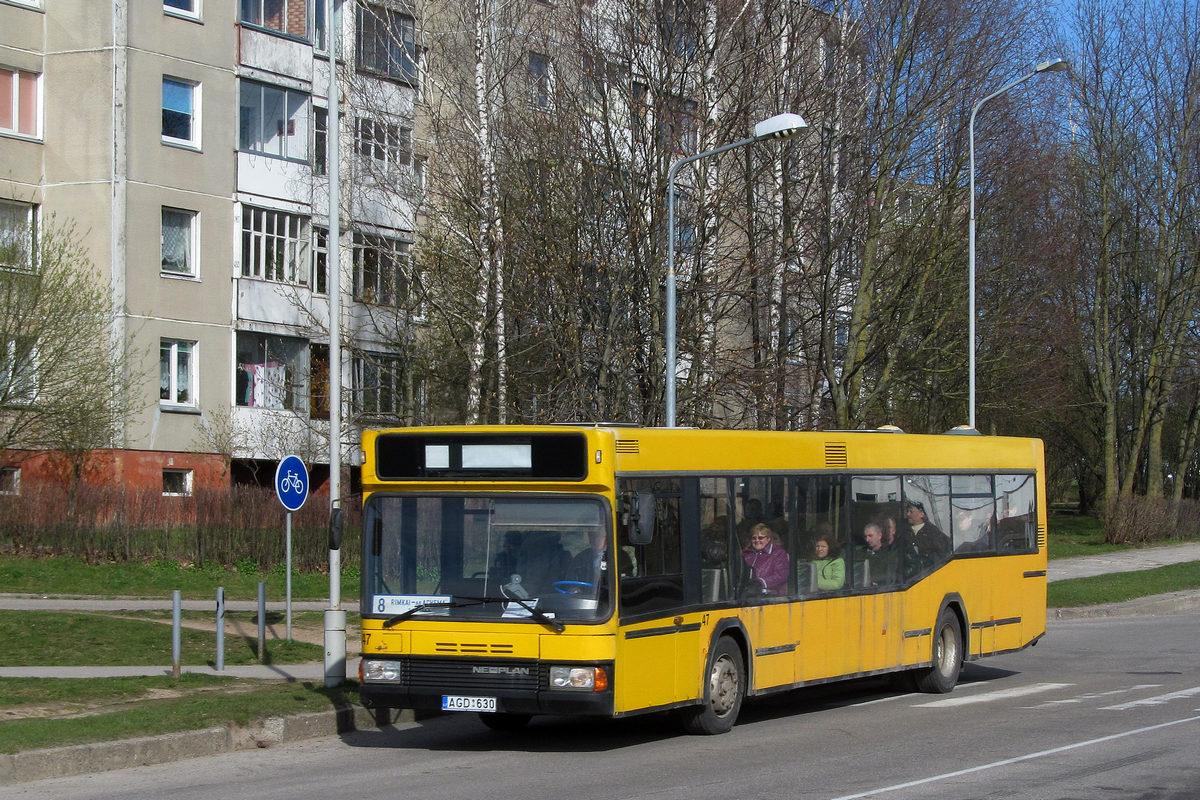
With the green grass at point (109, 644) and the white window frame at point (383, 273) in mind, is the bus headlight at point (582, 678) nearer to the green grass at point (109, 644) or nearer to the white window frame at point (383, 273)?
the green grass at point (109, 644)

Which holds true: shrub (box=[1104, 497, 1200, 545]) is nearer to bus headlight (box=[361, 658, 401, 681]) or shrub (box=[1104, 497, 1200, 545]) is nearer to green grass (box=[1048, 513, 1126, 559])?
green grass (box=[1048, 513, 1126, 559])

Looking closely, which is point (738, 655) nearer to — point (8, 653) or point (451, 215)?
point (8, 653)

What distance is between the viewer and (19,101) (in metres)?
34.6

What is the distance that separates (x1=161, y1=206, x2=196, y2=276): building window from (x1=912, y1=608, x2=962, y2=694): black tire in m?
24.7

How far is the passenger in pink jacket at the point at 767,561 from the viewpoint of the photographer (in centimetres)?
1302

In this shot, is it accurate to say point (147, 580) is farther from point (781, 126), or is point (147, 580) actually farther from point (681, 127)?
point (781, 126)

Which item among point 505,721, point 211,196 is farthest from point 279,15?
point 505,721

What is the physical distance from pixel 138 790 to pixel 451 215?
18.4 meters

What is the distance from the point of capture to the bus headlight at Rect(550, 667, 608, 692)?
10.8m

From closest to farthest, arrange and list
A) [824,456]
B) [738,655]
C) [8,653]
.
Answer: [738,655], [824,456], [8,653]

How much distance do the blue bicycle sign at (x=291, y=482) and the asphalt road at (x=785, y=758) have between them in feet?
14.7

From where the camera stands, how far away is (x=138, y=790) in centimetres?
987

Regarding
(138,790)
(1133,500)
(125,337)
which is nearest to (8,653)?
(138,790)

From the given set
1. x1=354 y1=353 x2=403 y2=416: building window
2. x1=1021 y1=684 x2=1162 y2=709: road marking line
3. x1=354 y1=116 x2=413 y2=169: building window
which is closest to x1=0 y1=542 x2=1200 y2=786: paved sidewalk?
x1=1021 y1=684 x2=1162 y2=709: road marking line
